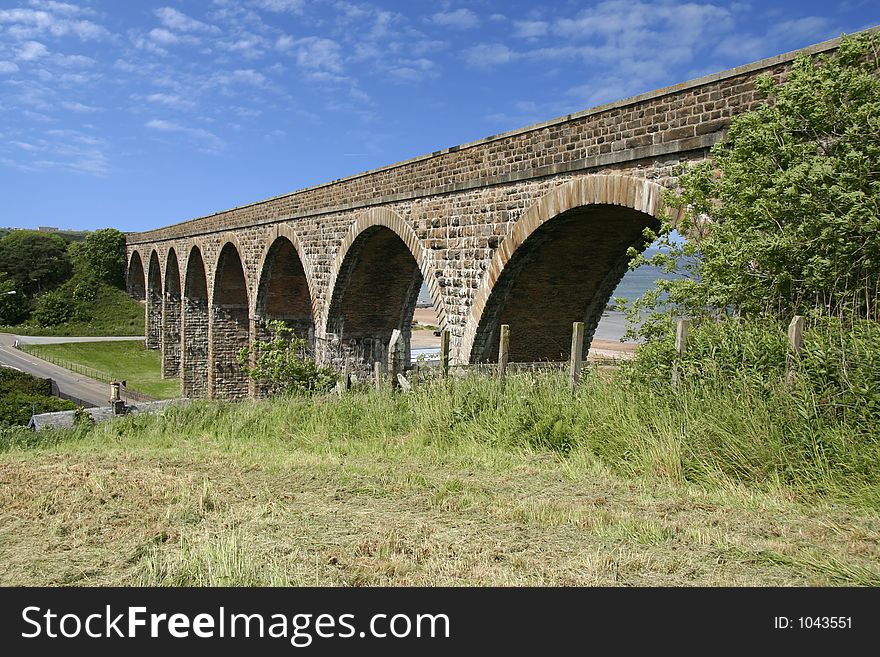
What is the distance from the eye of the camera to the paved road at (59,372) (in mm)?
31016

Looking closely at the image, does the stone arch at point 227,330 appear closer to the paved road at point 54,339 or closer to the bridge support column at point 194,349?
the bridge support column at point 194,349

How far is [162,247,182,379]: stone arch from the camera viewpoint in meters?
35.4

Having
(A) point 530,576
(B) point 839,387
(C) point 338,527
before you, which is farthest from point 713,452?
(C) point 338,527

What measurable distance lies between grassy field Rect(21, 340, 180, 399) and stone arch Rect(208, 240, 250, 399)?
645 cm

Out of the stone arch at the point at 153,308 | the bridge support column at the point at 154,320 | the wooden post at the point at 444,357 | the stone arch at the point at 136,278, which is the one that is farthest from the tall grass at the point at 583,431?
the stone arch at the point at 136,278

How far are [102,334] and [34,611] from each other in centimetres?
5333

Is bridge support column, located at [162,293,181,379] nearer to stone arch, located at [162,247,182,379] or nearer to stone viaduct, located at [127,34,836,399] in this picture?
stone arch, located at [162,247,182,379]

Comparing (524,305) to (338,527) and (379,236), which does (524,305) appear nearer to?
(379,236)

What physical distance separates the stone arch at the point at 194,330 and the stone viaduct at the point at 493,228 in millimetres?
9107

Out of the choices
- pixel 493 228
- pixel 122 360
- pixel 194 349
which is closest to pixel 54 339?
pixel 122 360

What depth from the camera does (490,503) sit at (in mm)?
4262

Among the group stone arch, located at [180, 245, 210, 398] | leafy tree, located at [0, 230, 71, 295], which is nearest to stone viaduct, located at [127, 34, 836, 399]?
stone arch, located at [180, 245, 210, 398]

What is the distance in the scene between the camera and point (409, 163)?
12.4m

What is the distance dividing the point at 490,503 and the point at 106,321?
178 ft
